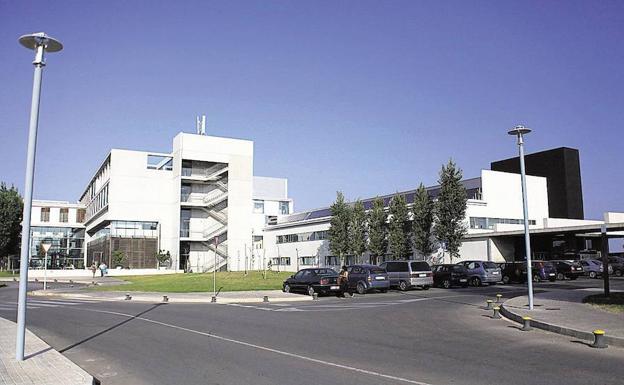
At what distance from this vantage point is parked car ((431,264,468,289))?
3512 centimetres

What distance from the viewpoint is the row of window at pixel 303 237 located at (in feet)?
217

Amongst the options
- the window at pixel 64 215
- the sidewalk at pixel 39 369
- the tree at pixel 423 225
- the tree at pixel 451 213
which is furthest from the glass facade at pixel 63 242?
the sidewalk at pixel 39 369

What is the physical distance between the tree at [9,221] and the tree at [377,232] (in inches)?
1653

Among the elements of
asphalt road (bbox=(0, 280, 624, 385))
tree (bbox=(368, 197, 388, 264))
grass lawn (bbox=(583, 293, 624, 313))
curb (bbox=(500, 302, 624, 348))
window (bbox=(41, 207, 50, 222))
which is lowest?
asphalt road (bbox=(0, 280, 624, 385))

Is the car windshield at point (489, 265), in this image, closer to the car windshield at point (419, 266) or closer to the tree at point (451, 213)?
the car windshield at point (419, 266)

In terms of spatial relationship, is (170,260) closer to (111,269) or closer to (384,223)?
(111,269)

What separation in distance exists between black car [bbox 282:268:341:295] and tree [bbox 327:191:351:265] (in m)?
27.1

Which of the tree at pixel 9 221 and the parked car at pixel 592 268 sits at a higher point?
the tree at pixel 9 221

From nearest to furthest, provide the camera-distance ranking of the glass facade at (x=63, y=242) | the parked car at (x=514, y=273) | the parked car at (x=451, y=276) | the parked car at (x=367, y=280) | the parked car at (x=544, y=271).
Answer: the parked car at (x=367, y=280) < the parked car at (x=451, y=276) < the parked car at (x=514, y=273) < the parked car at (x=544, y=271) < the glass facade at (x=63, y=242)

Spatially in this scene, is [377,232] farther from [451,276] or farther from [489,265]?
[489,265]

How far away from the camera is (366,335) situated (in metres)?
13.8

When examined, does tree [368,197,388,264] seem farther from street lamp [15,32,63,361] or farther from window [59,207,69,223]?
window [59,207,69,223]

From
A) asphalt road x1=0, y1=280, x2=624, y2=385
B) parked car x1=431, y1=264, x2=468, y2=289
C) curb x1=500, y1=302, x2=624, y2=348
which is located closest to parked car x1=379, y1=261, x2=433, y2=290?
parked car x1=431, y1=264, x2=468, y2=289

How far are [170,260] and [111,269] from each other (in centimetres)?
806
